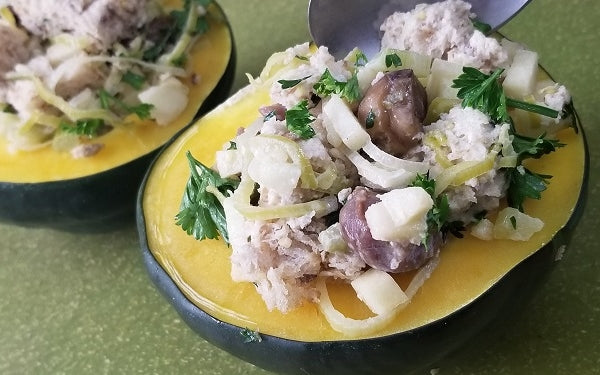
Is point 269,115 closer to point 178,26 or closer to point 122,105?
point 122,105

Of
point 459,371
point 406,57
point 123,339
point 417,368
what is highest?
point 406,57

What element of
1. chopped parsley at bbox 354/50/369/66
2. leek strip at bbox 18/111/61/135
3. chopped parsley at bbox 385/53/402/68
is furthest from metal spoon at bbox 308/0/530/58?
leek strip at bbox 18/111/61/135

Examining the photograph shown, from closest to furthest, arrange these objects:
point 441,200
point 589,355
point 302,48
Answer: point 441,200, point 589,355, point 302,48

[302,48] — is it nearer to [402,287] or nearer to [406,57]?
[406,57]

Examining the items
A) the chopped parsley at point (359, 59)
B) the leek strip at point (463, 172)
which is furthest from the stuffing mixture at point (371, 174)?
the chopped parsley at point (359, 59)

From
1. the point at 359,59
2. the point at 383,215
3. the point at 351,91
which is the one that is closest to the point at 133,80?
the point at 359,59

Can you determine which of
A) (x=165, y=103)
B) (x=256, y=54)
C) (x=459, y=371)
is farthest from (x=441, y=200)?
(x=256, y=54)

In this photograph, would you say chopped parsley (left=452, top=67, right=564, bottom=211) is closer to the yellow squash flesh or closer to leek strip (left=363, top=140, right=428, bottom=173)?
leek strip (left=363, top=140, right=428, bottom=173)
